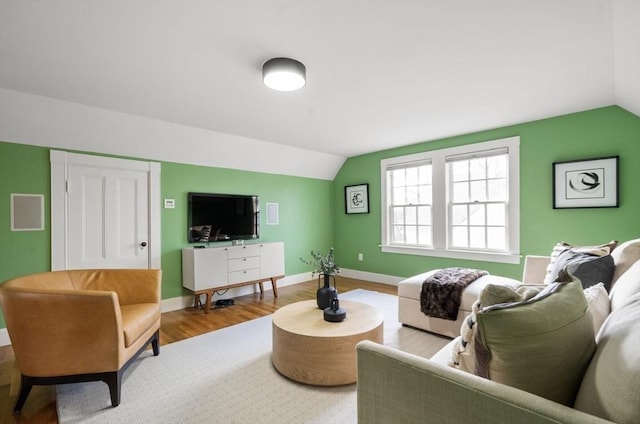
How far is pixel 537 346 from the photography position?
0.82 m

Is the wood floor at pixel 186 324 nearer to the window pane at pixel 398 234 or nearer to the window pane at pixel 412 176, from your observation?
the window pane at pixel 398 234

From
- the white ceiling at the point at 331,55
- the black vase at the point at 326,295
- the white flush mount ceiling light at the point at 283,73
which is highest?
the white ceiling at the point at 331,55

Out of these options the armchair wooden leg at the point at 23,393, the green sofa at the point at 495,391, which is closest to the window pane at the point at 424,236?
the green sofa at the point at 495,391

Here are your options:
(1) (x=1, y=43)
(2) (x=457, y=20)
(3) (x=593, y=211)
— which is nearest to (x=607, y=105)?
(3) (x=593, y=211)

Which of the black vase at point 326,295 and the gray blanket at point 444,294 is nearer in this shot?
the black vase at point 326,295

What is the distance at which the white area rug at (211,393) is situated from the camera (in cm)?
173

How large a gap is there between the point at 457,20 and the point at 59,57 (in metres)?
2.64

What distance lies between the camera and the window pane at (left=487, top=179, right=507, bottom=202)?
3.89m

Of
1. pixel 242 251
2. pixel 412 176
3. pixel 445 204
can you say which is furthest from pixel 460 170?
pixel 242 251

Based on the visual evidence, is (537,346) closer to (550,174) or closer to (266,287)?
(550,174)

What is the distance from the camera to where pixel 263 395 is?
1921mm

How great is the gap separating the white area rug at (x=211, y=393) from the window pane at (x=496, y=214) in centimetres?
210

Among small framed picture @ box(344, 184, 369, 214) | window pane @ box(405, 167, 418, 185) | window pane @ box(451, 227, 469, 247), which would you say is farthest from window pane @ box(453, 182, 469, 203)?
small framed picture @ box(344, 184, 369, 214)

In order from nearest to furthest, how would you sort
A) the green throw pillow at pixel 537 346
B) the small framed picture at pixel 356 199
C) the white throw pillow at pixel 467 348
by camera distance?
the green throw pillow at pixel 537 346, the white throw pillow at pixel 467 348, the small framed picture at pixel 356 199
